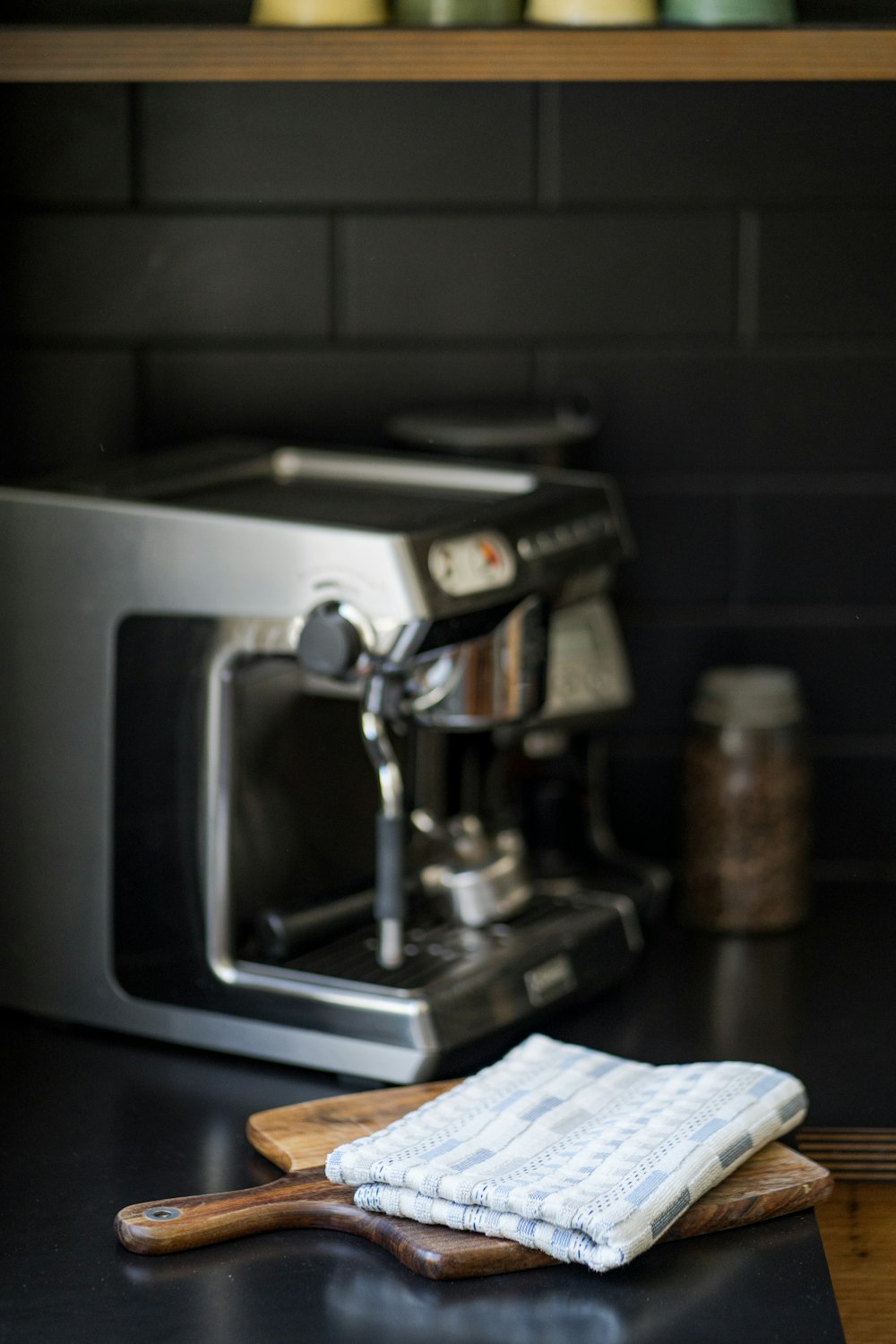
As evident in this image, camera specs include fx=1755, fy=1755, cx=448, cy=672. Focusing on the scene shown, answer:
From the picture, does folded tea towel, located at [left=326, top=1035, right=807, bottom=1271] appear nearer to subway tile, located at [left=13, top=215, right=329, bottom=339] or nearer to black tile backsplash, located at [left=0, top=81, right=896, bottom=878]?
black tile backsplash, located at [left=0, top=81, right=896, bottom=878]

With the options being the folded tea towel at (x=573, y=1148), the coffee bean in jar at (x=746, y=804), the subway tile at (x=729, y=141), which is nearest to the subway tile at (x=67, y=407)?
the subway tile at (x=729, y=141)

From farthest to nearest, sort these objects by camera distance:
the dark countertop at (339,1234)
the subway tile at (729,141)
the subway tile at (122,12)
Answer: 1. the subway tile at (729,141)
2. the subway tile at (122,12)
3. the dark countertop at (339,1234)

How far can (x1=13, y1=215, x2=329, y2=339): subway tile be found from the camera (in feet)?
4.23

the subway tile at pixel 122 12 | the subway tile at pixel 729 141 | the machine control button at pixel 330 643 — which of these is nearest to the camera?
the machine control button at pixel 330 643

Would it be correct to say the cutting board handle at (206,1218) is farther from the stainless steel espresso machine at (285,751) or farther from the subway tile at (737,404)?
the subway tile at (737,404)

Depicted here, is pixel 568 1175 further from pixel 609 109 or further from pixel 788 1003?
pixel 609 109

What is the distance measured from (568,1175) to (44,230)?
81 centimetres

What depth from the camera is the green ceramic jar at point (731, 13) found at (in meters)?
1.03

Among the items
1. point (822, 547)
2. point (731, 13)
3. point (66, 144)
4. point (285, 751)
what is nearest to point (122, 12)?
point (66, 144)

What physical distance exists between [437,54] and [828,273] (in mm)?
409

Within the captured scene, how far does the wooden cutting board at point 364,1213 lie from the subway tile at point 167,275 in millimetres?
645

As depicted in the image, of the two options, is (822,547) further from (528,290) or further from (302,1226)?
(302,1226)

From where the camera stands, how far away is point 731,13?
1.03 metres

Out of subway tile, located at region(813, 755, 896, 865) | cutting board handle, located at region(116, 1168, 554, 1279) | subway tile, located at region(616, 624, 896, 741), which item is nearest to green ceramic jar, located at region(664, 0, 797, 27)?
subway tile, located at region(616, 624, 896, 741)
